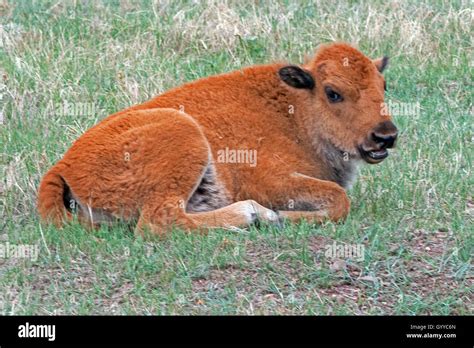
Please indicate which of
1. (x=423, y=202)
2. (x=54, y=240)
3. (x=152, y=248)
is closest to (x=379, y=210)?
(x=423, y=202)

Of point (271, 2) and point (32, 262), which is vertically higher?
point (271, 2)

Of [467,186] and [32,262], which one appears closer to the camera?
[32,262]

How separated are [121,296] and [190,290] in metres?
0.47

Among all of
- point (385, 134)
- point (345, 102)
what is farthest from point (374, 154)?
point (345, 102)

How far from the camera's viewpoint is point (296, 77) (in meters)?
9.42

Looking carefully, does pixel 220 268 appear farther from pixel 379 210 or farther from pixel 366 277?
pixel 379 210

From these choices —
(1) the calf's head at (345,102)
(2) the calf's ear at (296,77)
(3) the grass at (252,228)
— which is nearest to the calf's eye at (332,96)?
(1) the calf's head at (345,102)

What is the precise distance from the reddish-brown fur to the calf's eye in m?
0.04

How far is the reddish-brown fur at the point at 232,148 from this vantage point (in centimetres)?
875

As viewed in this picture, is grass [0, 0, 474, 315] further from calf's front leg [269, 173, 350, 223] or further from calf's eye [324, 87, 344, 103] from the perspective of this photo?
calf's eye [324, 87, 344, 103]

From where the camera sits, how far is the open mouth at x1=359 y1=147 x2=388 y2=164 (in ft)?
29.9

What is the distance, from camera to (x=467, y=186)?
379 inches

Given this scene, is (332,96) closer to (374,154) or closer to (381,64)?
(374,154)

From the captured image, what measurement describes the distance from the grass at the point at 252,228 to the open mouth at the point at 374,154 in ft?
1.22
